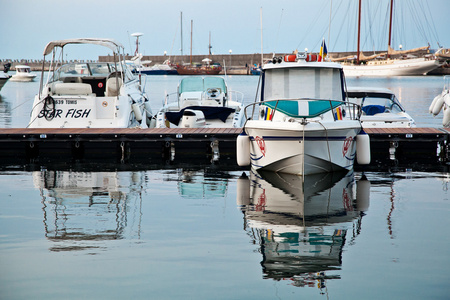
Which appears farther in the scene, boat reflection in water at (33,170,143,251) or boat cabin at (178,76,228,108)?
boat cabin at (178,76,228,108)

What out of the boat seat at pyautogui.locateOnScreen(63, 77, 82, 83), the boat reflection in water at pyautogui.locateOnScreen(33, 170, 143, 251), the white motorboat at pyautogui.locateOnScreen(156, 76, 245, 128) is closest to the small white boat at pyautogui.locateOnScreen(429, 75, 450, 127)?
the white motorboat at pyautogui.locateOnScreen(156, 76, 245, 128)

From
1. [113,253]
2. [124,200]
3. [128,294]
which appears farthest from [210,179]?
[128,294]

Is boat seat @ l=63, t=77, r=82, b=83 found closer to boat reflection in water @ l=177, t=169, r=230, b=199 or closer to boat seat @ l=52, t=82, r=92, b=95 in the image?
boat seat @ l=52, t=82, r=92, b=95

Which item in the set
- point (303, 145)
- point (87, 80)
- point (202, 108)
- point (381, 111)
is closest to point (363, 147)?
point (303, 145)

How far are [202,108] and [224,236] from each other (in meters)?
9.37

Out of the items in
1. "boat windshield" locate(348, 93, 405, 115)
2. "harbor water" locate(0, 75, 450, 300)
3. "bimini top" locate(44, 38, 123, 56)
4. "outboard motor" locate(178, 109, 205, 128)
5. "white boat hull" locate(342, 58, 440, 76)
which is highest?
"white boat hull" locate(342, 58, 440, 76)

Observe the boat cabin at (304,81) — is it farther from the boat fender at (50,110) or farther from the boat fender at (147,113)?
the boat fender at (147,113)

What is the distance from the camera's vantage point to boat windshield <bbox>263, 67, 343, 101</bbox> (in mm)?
12836

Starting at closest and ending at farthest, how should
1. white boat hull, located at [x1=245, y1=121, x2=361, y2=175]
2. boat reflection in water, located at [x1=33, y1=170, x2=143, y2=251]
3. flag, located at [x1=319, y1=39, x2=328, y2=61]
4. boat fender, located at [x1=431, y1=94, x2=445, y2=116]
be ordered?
boat reflection in water, located at [x1=33, y1=170, x2=143, y2=251] < white boat hull, located at [x1=245, y1=121, x2=361, y2=175] < flag, located at [x1=319, y1=39, x2=328, y2=61] < boat fender, located at [x1=431, y1=94, x2=445, y2=116]

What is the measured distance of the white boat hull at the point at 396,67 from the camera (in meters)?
82.2

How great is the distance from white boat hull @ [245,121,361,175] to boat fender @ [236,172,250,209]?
0.49 metres

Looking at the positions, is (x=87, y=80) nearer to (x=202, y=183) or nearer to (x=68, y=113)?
(x=68, y=113)

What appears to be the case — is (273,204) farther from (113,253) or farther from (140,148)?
(140,148)

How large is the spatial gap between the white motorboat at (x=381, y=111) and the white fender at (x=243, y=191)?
4.97 m
